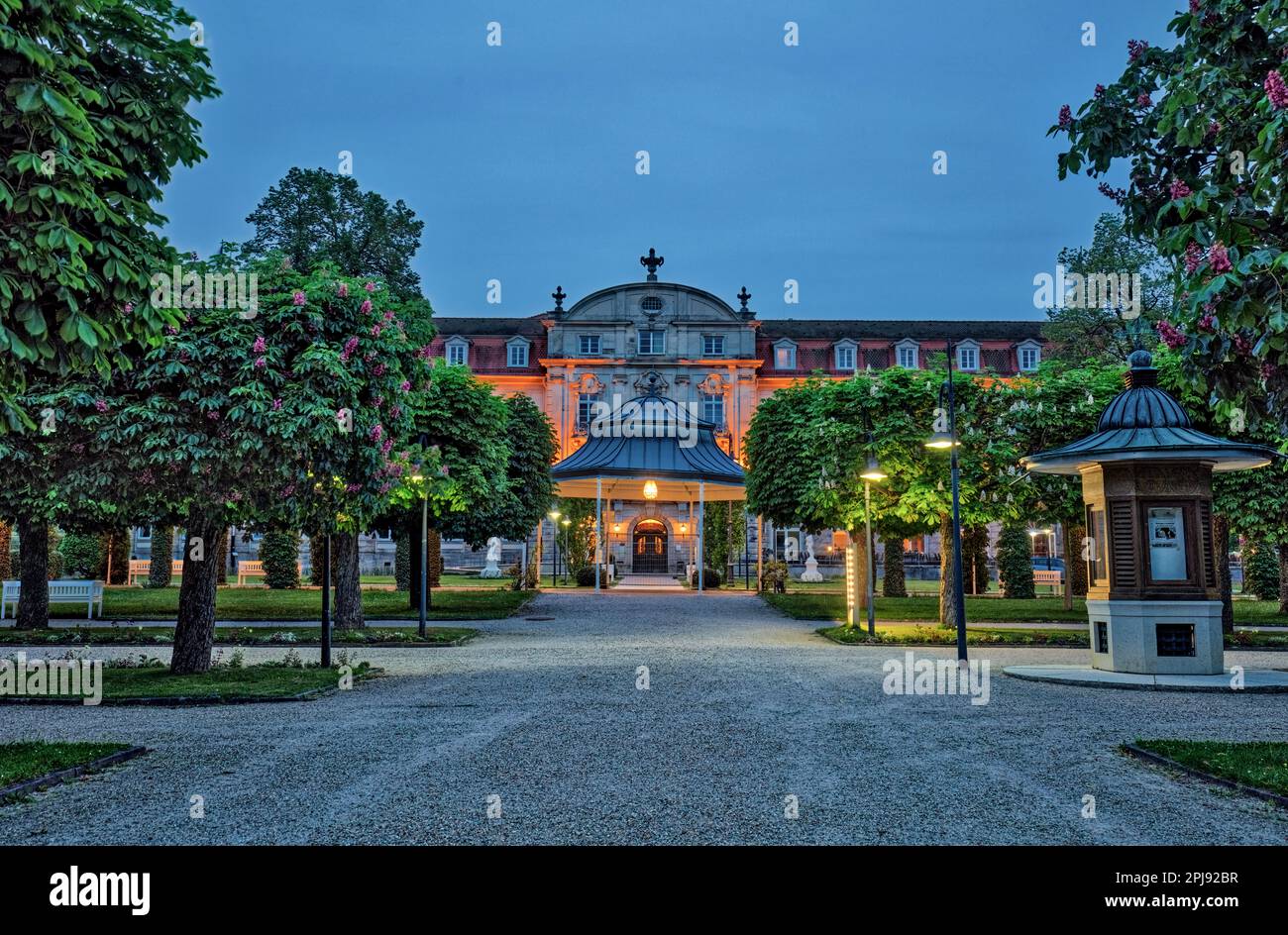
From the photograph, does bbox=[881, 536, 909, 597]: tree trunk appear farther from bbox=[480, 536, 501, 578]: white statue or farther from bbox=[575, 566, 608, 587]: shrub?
bbox=[480, 536, 501, 578]: white statue

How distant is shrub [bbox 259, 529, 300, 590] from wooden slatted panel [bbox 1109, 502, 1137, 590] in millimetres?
32369

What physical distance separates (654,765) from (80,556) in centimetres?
4092

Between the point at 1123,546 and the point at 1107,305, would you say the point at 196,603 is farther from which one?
the point at 1107,305

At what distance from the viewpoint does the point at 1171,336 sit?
7.77m

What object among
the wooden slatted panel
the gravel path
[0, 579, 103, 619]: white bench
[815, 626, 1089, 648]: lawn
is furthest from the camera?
[0, 579, 103, 619]: white bench

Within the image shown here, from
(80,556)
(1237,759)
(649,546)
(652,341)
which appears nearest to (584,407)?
(652,341)

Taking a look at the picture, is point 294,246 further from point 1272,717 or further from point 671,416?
point 1272,717

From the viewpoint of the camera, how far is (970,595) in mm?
41000

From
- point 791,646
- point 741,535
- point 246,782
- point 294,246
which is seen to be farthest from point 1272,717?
point 741,535

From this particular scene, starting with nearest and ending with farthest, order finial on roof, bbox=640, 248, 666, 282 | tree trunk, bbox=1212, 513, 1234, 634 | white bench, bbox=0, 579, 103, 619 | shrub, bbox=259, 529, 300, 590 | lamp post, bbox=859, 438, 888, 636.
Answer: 1. lamp post, bbox=859, 438, 888, 636
2. tree trunk, bbox=1212, 513, 1234, 634
3. white bench, bbox=0, 579, 103, 619
4. shrub, bbox=259, 529, 300, 590
5. finial on roof, bbox=640, 248, 666, 282

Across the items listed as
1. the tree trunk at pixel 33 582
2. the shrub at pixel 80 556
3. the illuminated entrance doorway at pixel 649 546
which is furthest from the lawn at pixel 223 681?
the illuminated entrance doorway at pixel 649 546

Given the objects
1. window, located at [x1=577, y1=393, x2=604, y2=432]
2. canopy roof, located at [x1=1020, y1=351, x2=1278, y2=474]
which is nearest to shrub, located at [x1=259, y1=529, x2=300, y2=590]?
window, located at [x1=577, y1=393, x2=604, y2=432]

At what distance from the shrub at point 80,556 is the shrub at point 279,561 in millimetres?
7818

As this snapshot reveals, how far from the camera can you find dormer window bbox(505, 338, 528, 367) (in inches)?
2427
